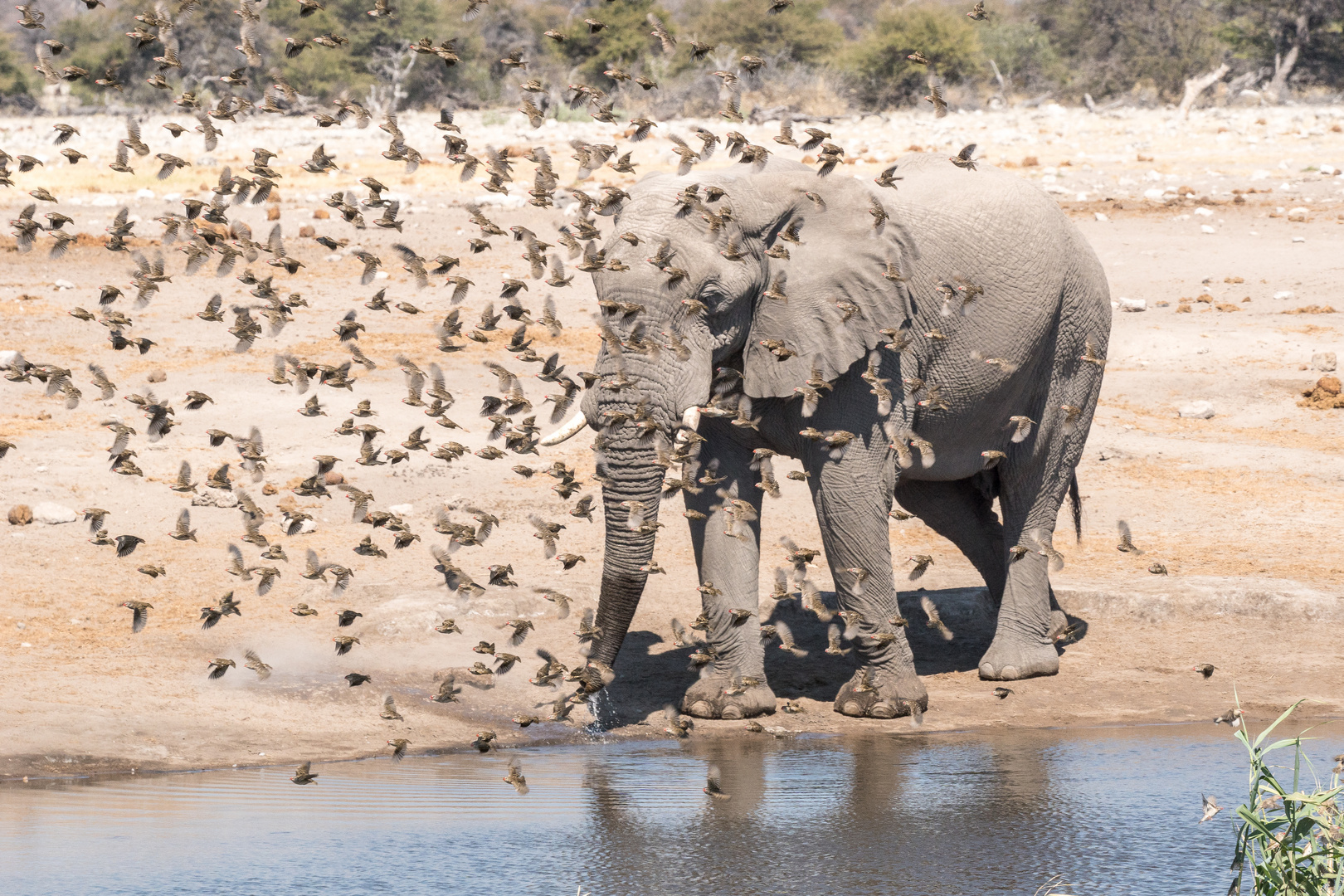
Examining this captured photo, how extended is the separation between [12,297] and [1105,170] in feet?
48.4

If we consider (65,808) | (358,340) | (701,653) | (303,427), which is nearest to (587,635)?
(701,653)

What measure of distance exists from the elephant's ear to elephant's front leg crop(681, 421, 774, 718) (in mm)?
442

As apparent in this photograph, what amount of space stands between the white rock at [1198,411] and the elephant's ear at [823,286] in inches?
295

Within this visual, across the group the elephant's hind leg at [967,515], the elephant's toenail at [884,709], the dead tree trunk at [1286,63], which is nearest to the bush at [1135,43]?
the dead tree trunk at [1286,63]

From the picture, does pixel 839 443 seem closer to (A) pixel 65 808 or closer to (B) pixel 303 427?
(A) pixel 65 808

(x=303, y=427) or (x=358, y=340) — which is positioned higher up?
(x=358, y=340)

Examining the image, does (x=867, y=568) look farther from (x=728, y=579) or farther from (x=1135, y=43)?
(x=1135, y=43)

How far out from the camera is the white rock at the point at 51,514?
11.7 m

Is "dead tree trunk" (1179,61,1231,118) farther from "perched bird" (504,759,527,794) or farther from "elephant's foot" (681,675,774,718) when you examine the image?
"perched bird" (504,759,527,794)

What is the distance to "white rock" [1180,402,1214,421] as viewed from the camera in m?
15.4

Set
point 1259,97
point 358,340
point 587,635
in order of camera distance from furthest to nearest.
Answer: point 1259,97
point 358,340
point 587,635

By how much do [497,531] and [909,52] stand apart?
27.4 meters

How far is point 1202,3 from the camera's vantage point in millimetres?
44375

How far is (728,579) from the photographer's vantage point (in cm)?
873
